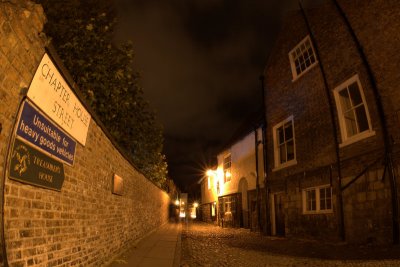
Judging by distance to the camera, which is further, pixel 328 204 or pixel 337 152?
pixel 328 204

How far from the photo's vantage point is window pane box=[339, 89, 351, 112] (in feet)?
37.7

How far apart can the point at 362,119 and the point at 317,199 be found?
352 centimetres

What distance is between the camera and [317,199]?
1250 centimetres

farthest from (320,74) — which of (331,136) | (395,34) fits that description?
(395,34)


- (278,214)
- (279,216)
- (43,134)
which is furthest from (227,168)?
(43,134)

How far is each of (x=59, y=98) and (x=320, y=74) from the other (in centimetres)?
1048

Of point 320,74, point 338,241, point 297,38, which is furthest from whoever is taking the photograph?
point 297,38

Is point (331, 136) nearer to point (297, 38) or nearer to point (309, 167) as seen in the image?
point (309, 167)

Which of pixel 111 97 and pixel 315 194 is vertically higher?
pixel 111 97

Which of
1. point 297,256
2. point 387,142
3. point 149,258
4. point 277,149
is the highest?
point 277,149

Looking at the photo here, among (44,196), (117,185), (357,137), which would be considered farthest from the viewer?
(357,137)

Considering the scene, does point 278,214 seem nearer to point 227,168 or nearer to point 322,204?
point 322,204

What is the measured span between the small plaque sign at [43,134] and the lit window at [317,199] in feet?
31.8

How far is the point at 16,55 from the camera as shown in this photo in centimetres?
353
